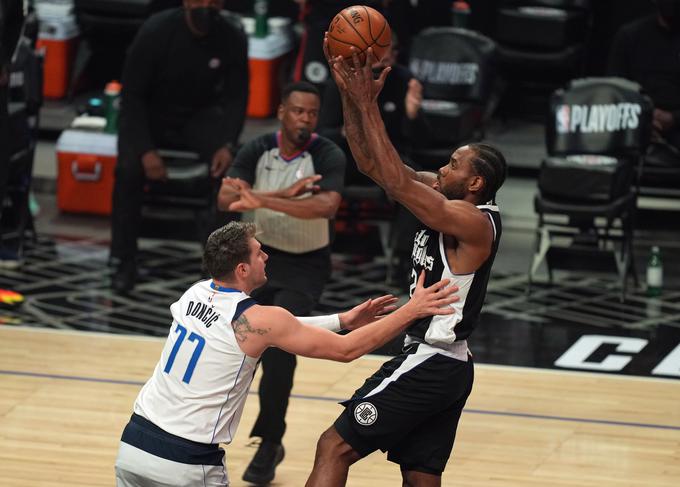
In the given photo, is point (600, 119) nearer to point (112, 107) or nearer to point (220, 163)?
point (220, 163)

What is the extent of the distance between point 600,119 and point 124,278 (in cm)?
341

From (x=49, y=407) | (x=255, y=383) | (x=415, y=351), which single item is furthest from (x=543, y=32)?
(x=415, y=351)

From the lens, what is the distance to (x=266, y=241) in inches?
268

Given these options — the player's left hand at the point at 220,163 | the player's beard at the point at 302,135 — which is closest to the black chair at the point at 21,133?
the player's left hand at the point at 220,163

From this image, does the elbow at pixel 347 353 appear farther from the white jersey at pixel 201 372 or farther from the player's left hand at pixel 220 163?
the player's left hand at pixel 220 163

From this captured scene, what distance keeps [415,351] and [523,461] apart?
180cm

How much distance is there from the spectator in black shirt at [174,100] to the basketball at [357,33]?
4.17 metres

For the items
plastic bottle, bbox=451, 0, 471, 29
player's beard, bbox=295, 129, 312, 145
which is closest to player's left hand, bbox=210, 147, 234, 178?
player's beard, bbox=295, 129, 312, 145

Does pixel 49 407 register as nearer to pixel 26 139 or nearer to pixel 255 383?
pixel 255 383

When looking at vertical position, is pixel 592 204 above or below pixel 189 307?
below

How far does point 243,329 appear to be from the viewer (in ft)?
16.0

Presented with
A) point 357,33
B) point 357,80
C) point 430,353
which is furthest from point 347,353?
point 357,33

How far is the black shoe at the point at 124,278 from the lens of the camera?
378 inches

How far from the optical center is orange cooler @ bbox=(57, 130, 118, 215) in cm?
1119
